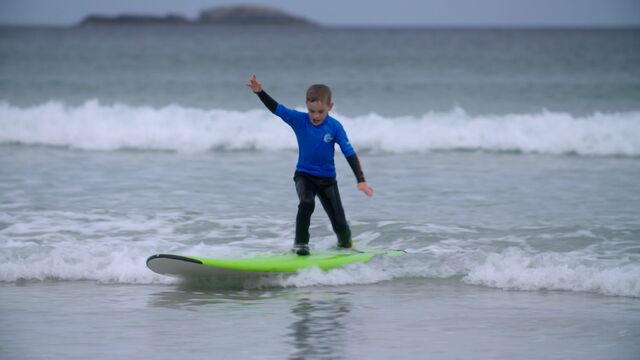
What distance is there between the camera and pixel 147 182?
1362 cm

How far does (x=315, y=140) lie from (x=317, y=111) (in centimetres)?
27

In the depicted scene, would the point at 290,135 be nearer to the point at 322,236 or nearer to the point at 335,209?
the point at 322,236

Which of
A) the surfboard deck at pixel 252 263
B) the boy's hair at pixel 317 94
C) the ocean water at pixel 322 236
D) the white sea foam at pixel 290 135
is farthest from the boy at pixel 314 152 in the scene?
the white sea foam at pixel 290 135

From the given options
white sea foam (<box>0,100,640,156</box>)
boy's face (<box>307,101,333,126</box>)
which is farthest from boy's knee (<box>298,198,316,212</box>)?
white sea foam (<box>0,100,640,156</box>)

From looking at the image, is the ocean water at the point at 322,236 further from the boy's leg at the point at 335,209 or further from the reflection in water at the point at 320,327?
the boy's leg at the point at 335,209

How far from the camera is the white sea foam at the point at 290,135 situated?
1867cm

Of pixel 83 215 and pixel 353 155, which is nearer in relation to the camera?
pixel 353 155

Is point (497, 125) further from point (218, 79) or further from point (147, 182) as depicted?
point (218, 79)

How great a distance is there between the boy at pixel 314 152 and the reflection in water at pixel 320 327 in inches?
34.0

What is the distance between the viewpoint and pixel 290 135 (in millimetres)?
19516

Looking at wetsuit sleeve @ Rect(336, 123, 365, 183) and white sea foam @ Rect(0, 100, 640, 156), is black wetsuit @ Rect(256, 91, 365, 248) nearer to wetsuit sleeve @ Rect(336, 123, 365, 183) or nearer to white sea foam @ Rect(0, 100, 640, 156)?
wetsuit sleeve @ Rect(336, 123, 365, 183)

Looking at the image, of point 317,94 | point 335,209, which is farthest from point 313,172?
point 317,94

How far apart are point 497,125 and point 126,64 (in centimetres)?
3123

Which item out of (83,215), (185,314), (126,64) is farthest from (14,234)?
(126,64)
